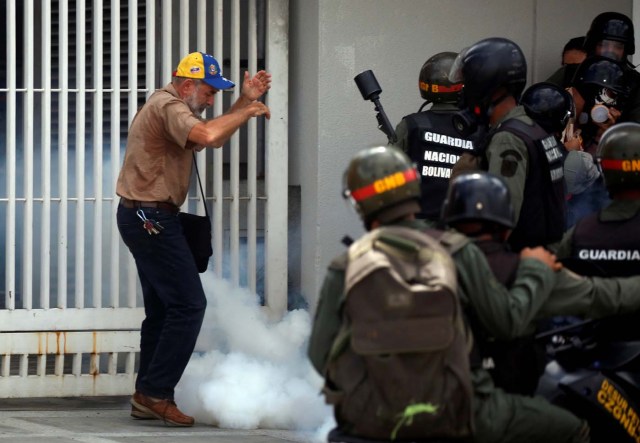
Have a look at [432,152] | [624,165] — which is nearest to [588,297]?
[624,165]

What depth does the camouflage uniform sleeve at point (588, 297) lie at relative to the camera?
411 centimetres

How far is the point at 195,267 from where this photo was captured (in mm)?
6828

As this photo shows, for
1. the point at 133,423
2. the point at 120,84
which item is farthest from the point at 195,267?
the point at 120,84

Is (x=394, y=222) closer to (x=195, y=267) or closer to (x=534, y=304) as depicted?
(x=534, y=304)

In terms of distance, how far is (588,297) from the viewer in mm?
4125

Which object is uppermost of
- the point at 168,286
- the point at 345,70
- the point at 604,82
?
the point at 345,70

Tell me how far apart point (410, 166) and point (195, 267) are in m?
2.96

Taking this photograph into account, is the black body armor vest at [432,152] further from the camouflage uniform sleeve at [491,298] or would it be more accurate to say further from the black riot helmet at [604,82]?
the camouflage uniform sleeve at [491,298]

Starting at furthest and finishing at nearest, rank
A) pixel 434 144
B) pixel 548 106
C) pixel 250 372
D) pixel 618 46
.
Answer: pixel 618 46 < pixel 250 372 < pixel 434 144 < pixel 548 106

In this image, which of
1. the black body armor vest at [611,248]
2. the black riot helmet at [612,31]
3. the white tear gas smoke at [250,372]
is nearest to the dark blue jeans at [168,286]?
the white tear gas smoke at [250,372]

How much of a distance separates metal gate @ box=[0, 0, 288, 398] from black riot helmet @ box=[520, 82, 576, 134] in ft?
6.79

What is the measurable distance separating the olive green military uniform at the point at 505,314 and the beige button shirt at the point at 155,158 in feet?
9.33

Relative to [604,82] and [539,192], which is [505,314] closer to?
[539,192]

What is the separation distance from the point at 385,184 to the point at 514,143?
157cm
